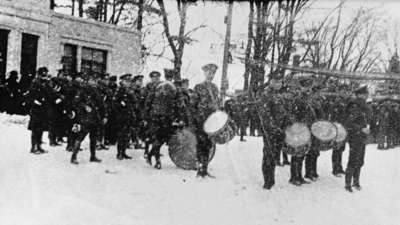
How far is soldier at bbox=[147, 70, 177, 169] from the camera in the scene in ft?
28.1

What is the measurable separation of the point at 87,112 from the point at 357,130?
4397mm

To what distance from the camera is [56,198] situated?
236 inches

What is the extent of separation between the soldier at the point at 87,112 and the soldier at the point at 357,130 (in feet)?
13.7

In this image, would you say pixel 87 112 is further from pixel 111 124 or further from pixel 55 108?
pixel 111 124

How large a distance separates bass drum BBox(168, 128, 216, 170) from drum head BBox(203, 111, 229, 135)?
73 centimetres

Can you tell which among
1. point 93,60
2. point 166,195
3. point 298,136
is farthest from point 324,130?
point 93,60

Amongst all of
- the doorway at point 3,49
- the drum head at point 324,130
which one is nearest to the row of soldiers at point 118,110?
the drum head at point 324,130

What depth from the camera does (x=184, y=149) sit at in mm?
A: 8758

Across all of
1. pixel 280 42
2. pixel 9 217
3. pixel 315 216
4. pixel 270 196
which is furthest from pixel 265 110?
pixel 280 42

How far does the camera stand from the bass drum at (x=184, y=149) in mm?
8555

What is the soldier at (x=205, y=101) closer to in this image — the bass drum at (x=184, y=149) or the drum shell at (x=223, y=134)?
the drum shell at (x=223, y=134)

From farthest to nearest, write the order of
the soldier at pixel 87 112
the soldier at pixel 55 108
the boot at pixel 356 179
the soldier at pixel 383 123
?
the soldier at pixel 383 123 < the soldier at pixel 55 108 < the soldier at pixel 87 112 < the boot at pixel 356 179

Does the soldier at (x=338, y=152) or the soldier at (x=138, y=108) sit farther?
the soldier at (x=138, y=108)

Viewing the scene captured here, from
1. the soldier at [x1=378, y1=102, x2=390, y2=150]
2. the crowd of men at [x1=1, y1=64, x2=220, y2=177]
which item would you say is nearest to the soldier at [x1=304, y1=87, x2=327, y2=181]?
the crowd of men at [x1=1, y1=64, x2=220, y2=177]
